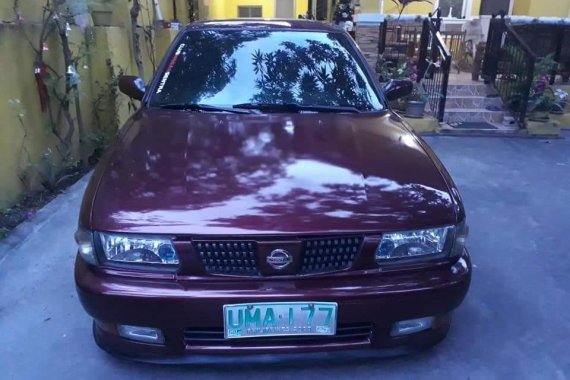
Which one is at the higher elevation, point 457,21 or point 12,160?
point 457,21

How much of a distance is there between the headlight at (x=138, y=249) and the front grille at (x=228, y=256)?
0.39 feet

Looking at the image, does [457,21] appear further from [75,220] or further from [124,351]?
[124,351]

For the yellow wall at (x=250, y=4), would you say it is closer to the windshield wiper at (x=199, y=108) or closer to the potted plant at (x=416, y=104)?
the potted plant at (x=416, y=104)

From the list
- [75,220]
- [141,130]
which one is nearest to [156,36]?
[75,220]

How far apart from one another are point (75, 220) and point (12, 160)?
0.71 metres

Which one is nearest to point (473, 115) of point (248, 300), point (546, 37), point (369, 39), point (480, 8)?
point (546, 37)

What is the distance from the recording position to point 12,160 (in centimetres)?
404

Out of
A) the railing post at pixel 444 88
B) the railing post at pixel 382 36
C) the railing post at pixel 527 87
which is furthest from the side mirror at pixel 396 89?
the railing post at pixel 382 36

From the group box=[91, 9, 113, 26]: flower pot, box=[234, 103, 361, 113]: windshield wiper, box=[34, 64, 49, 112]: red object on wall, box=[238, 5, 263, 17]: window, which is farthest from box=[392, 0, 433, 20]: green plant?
box=[238, 5, 263, 17]: window

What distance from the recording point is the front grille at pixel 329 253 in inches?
78.7

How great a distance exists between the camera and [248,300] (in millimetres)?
1951

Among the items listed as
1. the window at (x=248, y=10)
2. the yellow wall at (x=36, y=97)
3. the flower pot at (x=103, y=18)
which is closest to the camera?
the yellow wall at (x=36, y=97)

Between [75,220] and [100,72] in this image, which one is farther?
[100,72]

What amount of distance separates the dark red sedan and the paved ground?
254mm
